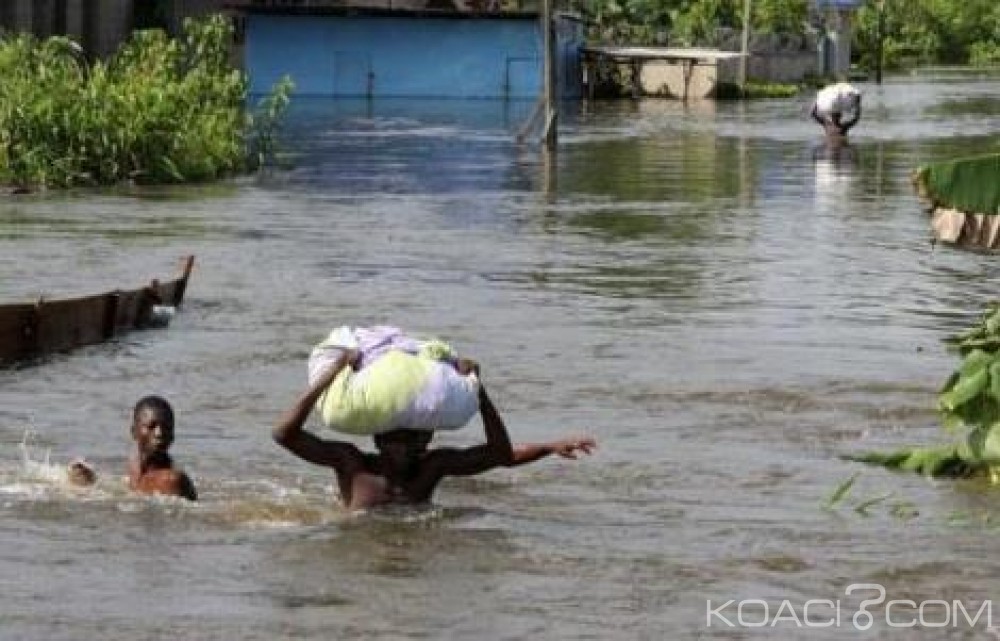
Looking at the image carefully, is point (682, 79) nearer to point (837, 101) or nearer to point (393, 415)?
point (837, 101)

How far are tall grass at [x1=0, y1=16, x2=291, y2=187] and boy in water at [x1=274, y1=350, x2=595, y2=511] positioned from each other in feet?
58.8

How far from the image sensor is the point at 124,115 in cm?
2777

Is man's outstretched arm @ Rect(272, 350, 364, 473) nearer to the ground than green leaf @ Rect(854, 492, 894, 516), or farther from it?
farther from it

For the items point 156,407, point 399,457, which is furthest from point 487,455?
point 156,407

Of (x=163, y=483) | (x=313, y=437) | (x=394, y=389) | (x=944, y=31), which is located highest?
(x=944, y=31)

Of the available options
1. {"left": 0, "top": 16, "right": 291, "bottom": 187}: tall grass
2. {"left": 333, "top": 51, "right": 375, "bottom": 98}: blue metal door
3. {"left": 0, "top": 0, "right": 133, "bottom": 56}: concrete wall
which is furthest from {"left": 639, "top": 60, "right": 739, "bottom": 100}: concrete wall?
A: {"left": 0, "top": 16, "right": 291, "bottom": 187}: tall grass

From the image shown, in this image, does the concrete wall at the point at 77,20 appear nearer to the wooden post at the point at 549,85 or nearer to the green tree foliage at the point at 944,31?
the wooden post at the point at 549,85

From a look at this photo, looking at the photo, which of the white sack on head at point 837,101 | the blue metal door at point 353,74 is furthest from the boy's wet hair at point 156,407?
the blue metal door at point 353,74

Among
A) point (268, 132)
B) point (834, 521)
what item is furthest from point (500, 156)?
point (834, 521)

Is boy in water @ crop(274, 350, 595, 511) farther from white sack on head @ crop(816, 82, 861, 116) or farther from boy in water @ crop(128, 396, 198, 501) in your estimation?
white sack on head @ crop(816, 82, 861, 116)

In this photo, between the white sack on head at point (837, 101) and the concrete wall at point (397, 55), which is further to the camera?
the concrete wall at point (397, 55)

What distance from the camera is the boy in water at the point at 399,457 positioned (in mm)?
9391

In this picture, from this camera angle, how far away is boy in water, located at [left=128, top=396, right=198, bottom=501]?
32.2 ft

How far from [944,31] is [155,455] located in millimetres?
116942
